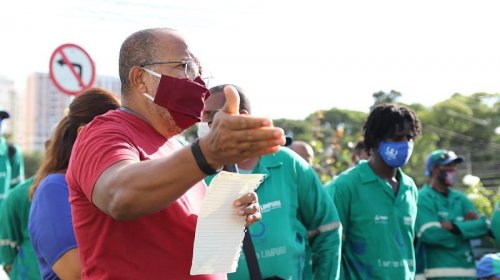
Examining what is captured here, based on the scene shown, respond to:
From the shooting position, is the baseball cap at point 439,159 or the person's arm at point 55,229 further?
the baseball cap at point 439,159

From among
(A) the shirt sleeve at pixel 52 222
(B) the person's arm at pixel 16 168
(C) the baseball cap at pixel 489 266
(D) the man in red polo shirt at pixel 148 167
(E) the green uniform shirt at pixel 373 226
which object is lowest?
(B) the person's arm at pixel 16 168

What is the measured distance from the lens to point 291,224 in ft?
15.2

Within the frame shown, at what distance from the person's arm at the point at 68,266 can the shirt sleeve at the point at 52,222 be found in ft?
0.07

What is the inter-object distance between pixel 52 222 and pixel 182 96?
1345 millimetres

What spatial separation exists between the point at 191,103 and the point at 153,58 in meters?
0.23

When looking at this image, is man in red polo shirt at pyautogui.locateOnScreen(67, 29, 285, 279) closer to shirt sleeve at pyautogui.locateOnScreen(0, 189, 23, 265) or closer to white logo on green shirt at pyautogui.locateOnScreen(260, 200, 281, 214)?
white logo on green shirt at pyautogui.locateOnScreen(260, 200, 281, 214)

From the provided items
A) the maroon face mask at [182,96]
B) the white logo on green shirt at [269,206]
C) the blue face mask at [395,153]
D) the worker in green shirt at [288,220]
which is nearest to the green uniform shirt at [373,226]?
the blue face mask at [395,153]

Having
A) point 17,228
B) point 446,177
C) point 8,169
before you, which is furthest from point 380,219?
point 8,169

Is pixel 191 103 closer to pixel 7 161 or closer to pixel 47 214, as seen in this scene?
pixel 47 214

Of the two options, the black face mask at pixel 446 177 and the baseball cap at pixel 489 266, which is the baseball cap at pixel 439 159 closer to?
the black face mask at pixel 446 177

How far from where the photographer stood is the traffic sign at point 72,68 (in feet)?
32.6

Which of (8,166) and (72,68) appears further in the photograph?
(72,68)

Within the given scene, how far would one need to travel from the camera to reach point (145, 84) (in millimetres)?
2889

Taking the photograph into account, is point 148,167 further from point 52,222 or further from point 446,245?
point 446,245
